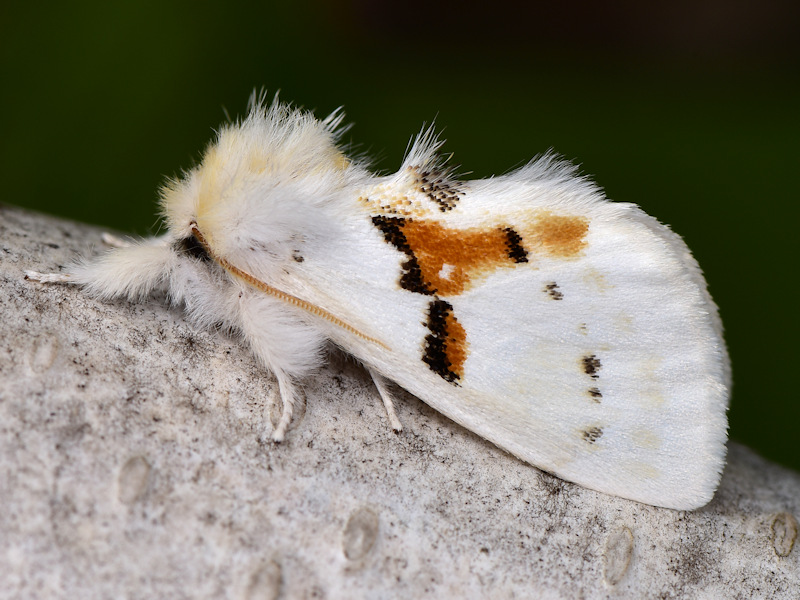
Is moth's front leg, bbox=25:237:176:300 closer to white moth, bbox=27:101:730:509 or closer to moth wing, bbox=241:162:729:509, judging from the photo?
white moth, bbox=27:101:730:509

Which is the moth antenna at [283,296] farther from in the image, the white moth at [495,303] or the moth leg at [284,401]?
the moth leg at [284,401]

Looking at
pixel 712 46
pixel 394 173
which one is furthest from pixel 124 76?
pixel 712 46

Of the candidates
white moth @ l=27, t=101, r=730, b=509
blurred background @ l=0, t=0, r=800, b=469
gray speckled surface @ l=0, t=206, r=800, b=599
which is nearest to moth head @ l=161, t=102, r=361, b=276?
white moth @ l=27, t=101, r=730, b=509

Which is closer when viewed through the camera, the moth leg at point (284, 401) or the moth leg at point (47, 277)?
the moth leg at point (284, 401)

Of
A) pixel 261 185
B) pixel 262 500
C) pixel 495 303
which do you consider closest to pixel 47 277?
pixel 261 185

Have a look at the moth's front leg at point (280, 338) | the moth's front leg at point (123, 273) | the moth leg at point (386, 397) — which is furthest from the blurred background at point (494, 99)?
the moth leg at point (386, 397)

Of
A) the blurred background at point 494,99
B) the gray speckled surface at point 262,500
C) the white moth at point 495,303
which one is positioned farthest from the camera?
the blurred background at point 494,99

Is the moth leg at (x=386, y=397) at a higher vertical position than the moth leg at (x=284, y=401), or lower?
lower
